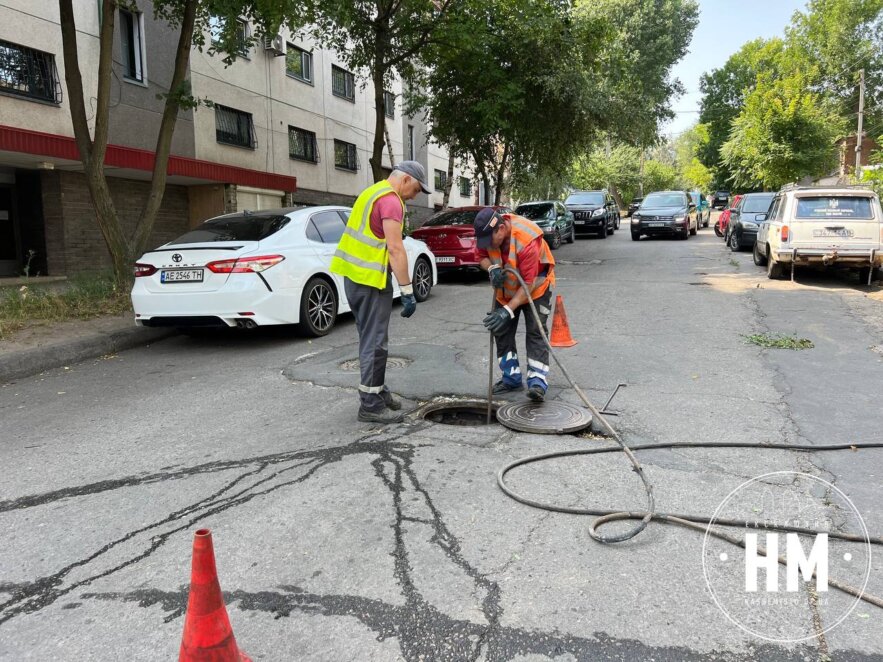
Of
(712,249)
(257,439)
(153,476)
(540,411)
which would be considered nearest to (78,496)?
(153,476)

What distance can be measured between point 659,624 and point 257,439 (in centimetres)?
286

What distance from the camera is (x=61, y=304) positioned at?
8.54 metres

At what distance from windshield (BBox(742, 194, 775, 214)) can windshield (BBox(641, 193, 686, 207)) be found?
5.50 metres

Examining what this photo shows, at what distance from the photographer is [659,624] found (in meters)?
2.31

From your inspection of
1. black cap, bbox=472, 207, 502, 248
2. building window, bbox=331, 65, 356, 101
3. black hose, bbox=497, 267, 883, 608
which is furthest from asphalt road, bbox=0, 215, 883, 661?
building window, bbox=331, 65, 356, 101

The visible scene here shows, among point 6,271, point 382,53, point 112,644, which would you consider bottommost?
point 112,644

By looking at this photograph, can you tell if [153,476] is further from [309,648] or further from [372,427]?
[309,648]

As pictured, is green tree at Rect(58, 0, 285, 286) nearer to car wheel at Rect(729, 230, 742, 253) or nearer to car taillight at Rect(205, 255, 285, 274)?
car taillight at Rect(205, 255, 285, 274)

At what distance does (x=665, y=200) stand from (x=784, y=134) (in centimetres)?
440

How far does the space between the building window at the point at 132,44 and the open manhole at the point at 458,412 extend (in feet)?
46.4

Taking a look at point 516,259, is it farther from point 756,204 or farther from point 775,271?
point 756,204

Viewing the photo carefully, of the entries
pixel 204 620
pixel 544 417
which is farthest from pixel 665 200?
pixel 204 620

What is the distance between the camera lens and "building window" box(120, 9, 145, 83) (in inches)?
595

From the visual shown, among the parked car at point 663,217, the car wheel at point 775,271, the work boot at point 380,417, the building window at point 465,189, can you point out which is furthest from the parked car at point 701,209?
the work boot at point 380,417
